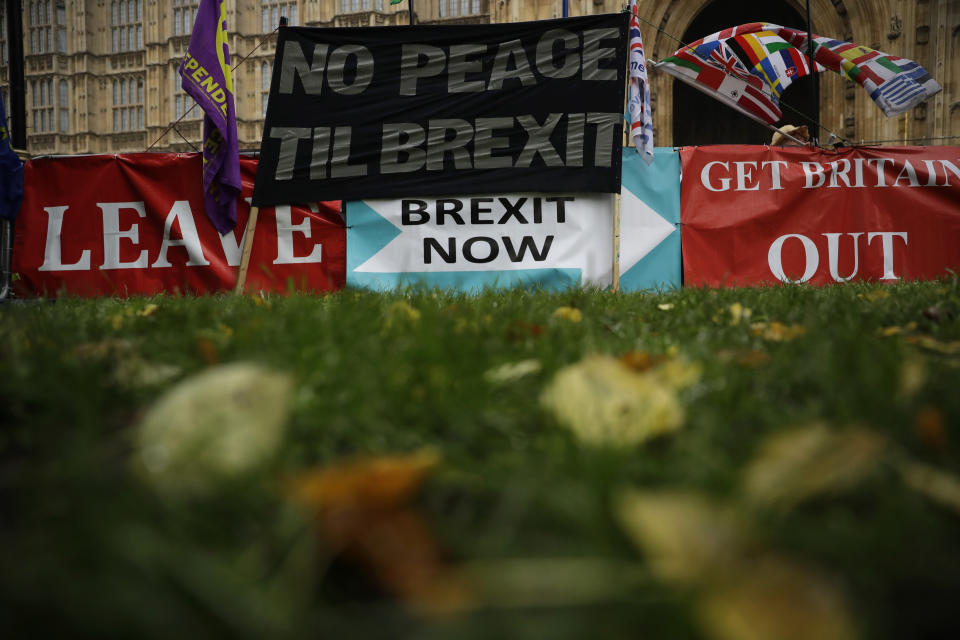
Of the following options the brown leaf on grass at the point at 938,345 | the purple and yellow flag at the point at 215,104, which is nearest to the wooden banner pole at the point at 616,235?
the purple and yellow flag at the point at 215,104

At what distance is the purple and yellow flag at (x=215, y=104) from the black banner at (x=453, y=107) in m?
0.38

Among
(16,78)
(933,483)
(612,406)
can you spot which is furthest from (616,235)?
(16,78)

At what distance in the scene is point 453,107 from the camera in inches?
177

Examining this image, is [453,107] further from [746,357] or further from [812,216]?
[746,357]

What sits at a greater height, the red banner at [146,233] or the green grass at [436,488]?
the red banner at [146,233]

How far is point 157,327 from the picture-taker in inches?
62.4

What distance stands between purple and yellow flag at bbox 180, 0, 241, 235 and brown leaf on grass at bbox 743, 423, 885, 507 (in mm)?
4343

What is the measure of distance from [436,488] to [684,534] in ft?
0.85

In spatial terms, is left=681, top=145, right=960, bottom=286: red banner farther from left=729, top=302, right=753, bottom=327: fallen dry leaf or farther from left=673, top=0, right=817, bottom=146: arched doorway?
left=673, top=0, right=817, bottom=146: arched doorway

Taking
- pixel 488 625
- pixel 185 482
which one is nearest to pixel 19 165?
pixel 185 482

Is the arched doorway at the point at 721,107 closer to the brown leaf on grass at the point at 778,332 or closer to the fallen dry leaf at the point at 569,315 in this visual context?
the fallen dry leaf at the point at 569,315

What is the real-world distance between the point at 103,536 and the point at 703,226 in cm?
519

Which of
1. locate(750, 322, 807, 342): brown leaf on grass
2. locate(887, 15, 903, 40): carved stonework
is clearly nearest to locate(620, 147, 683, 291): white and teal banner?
locate(750, 322, 807, 342): brown leaf on grass

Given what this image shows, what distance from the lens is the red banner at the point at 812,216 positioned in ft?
16.9
